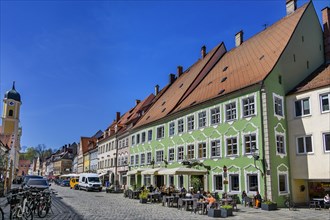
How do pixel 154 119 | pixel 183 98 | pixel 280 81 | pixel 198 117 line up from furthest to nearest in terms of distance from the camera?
1. pixel 154 119
2. pixel 183 98
3. pixel 198 117
4. pixel 280 81

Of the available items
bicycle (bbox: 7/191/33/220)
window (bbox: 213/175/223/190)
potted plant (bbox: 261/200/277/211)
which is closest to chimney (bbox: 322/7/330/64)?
window (bbox: 213/175/223/190)

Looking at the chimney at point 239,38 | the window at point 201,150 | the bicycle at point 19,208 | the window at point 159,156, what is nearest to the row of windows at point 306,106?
the window at point 201,150

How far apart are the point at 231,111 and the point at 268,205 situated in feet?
30.0

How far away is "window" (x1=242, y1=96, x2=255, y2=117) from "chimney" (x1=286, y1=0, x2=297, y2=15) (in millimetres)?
11759

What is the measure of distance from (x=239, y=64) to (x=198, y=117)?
6.63 meters

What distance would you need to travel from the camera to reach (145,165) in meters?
44.0

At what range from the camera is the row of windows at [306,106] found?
81.6 feet

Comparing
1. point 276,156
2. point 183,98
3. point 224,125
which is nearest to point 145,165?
point 183,98

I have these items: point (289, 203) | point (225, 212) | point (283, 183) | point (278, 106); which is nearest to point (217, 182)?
point (283, 183)

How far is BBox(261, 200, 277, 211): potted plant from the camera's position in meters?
22.1

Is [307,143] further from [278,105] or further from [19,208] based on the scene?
[19,208]

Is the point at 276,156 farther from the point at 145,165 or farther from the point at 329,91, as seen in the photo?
the point at 145,165

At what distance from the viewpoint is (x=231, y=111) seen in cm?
2878

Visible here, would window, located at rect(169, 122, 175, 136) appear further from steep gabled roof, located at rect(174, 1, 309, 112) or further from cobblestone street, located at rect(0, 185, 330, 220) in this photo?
cobblestone street, located at rect(0, 185, 330, 220)
